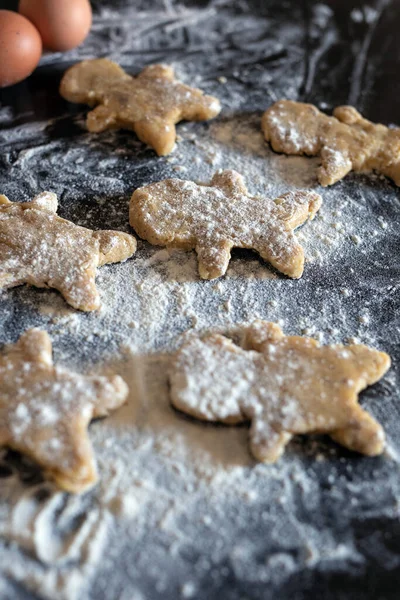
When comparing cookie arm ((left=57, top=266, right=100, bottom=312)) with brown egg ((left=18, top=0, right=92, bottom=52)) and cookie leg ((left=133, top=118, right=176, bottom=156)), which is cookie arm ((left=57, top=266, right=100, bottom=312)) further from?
brown egg ((left=18, top=0, right=92, bottom=52))

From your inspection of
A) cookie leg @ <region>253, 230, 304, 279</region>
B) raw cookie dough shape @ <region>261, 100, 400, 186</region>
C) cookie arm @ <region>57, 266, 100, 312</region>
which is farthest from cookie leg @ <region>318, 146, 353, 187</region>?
cookie arm @ <region>57, 266, 100, 312</region>

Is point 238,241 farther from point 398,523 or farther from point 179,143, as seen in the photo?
point 398,523

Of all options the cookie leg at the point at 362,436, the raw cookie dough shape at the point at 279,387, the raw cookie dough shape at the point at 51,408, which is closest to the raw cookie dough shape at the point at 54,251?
the raw cookie dough shape at the point at 51,408

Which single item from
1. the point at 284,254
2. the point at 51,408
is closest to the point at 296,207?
the point at 284,254

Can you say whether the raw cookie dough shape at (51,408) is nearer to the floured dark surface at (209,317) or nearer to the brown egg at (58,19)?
the floured dark surface at (209,317)

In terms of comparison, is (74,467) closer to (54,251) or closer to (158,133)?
(54,251)

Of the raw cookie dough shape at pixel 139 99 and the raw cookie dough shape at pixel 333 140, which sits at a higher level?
the raw cookie dough shape at pixel 139 99

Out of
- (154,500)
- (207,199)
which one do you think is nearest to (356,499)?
(154,500)
